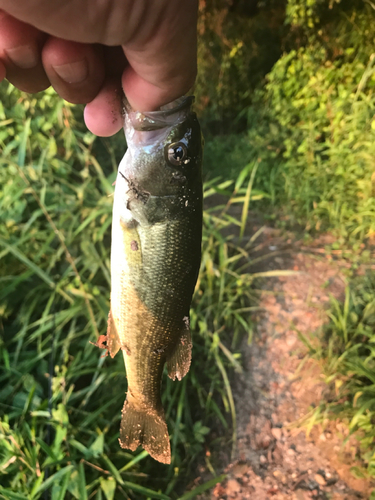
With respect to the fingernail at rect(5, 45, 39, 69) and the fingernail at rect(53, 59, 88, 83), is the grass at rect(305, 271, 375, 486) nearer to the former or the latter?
the fingernail at rect(53, 59, 88, 83)

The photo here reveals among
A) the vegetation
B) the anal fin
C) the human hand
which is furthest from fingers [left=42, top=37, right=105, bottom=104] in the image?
the vegetation

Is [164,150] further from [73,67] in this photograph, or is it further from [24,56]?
[24,56]

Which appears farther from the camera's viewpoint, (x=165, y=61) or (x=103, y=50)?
(x=103, y=50)

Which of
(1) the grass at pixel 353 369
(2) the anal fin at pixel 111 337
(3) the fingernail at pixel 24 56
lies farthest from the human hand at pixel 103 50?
(1) the grass at pixel 353 369

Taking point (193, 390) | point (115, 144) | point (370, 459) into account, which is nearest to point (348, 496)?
point (370, 459)

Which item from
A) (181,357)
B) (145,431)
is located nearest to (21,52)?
(181,357)

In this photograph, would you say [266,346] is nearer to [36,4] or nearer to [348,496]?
[348,496]
